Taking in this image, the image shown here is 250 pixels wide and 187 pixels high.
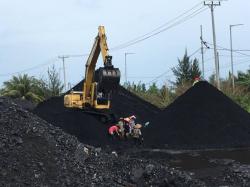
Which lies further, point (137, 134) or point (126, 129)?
point (137, 134)

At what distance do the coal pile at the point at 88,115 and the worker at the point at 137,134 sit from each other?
1.42m

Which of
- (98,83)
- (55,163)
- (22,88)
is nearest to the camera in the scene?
(55,163)

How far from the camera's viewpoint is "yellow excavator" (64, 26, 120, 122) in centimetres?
1327

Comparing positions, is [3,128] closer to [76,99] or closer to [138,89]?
[76,99]

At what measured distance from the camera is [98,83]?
13.9m

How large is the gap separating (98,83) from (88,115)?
2698 millimetres

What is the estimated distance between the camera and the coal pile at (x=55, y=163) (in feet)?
28.0

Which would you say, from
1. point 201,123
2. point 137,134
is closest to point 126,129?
point 137,134

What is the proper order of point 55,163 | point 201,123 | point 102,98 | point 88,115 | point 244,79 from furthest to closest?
point 244,79 → point 201,123 → point 88,115 → point 102,98 → point 55,163

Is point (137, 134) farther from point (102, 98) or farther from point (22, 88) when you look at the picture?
point (22, 88)

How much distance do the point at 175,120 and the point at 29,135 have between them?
26.5 feet

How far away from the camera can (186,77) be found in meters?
44.3

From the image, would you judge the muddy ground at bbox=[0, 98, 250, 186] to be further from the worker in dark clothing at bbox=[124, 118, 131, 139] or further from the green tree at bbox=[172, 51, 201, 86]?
the green tree at bbox=[172, 51, 201, 86]

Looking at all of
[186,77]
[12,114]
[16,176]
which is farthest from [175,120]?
[186,77]
